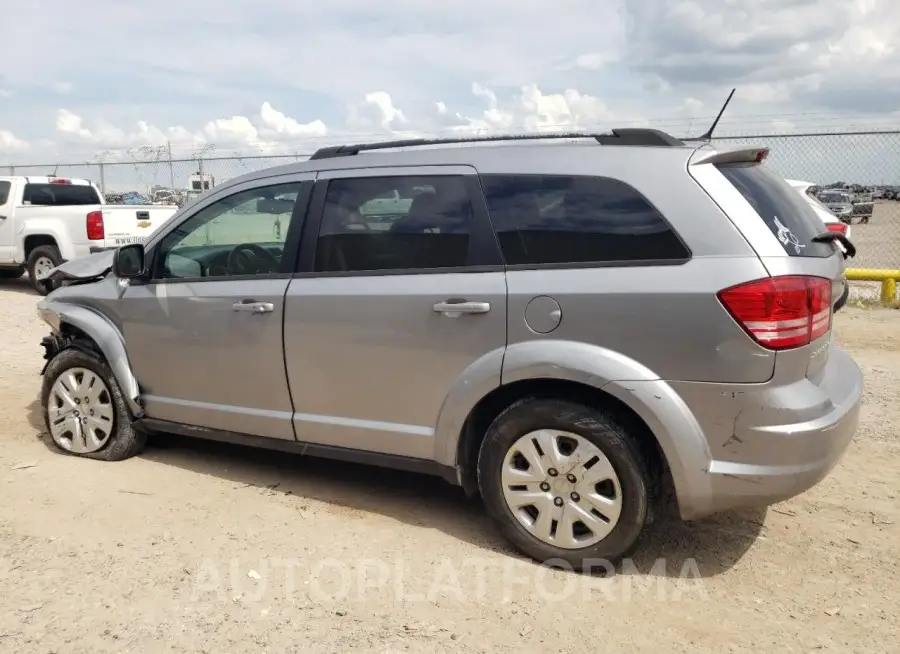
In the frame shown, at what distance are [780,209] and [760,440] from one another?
99 cm

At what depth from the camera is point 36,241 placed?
39.8 feet

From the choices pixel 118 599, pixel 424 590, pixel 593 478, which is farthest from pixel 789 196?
pixel 118 599

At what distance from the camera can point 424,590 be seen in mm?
3105

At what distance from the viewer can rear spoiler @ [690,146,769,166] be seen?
3.06 m

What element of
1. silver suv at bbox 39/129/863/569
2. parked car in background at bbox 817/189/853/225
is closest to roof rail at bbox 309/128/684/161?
silver suv at bbox 39/129/863/569

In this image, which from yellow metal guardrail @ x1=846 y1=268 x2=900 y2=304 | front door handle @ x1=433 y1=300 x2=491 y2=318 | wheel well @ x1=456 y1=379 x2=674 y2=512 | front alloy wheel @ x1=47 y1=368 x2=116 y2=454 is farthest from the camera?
yellow metal guardrail @ x1=846 y1=268 x2=900 y2=304

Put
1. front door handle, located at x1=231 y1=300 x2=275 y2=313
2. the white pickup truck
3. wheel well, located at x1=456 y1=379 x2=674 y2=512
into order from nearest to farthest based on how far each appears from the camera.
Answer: wheel well, located at x1=456 y1=379 x2=674 y2=512, front door handle, located at x1=231 y1=300 x2=275 y2=313, the white pickup truck

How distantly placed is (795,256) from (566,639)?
1725mm

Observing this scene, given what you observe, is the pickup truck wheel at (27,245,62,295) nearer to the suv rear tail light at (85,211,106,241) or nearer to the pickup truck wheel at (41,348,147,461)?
the suv rear tail light at (85,211,106,241)

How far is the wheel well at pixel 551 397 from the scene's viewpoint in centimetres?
307

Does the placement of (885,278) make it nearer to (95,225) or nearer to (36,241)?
(95,225)

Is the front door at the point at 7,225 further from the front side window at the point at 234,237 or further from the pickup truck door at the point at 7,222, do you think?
the front side window at the point at 234,237

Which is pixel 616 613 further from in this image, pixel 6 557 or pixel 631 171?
pixel 6 557

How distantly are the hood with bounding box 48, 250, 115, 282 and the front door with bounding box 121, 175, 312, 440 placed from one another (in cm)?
44
